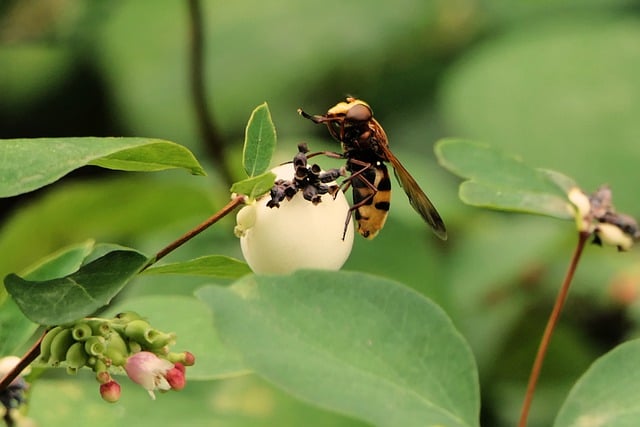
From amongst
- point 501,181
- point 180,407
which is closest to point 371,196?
point 501,181

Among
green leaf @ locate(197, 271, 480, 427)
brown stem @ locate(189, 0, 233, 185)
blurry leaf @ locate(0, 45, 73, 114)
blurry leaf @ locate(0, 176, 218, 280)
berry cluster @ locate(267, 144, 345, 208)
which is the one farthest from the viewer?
blurry leaf @ locate(0, 45, 73, 114)

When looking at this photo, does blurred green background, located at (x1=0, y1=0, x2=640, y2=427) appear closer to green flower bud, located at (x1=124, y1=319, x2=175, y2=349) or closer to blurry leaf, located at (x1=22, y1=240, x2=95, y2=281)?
blurry leaf, located at (x1=22, y1=240, x2=95, y2=281)

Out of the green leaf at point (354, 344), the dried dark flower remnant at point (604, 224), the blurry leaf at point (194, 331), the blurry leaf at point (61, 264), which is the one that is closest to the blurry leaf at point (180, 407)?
the blurry leaf at point (194, 331)

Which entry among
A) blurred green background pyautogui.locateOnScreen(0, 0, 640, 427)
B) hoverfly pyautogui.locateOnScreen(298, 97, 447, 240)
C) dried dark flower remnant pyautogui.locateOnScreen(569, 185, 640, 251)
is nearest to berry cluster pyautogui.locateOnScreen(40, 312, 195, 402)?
hoverfly pyautogui.locateOnScreen(298, 97, 447, 240)

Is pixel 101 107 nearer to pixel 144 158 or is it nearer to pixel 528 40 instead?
pixel 528 40

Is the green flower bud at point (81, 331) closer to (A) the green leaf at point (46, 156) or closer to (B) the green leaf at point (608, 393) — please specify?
(A) the green leaf at point (46, 156)

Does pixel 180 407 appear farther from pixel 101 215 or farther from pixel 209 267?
pixel 209 267
